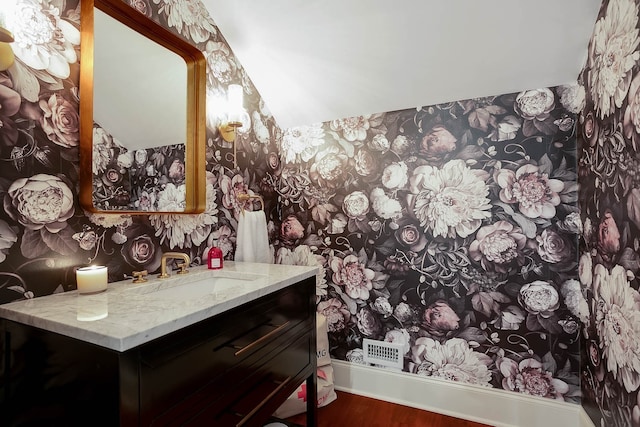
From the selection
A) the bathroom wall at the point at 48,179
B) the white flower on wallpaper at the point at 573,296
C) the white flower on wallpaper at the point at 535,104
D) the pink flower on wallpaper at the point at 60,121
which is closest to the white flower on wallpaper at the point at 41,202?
the bathroom wall at the point at 48,179

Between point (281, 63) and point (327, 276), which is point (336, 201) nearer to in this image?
point (327, 276)

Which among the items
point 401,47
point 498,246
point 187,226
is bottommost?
point 498,246

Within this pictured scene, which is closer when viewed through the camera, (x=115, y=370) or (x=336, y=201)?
(x=115, y=370)

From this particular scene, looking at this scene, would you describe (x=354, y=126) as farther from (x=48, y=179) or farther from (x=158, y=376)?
(x=158, y=376)

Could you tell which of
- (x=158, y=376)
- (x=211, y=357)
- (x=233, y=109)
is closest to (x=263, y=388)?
(x=211, y=357)

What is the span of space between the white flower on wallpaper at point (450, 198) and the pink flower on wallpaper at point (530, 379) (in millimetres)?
729

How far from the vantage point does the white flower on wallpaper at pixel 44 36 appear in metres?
0.99

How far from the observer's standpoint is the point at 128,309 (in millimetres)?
870

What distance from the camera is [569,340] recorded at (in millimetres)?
1600

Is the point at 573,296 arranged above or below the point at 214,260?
below

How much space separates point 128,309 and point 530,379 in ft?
6.26

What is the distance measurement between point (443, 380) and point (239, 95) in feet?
6.48

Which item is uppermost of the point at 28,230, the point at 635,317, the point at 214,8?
the point at 214,8

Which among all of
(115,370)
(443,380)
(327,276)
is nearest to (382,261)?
(327,276)
